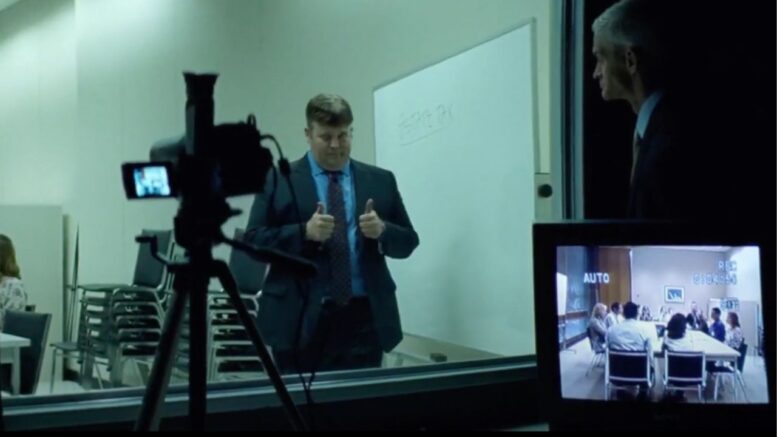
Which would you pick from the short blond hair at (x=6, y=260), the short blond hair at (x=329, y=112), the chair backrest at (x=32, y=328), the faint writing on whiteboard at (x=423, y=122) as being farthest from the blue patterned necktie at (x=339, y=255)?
the short blond hair at (x=6, y=260)

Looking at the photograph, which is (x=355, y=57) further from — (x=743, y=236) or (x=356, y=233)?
(x=743, y=236)

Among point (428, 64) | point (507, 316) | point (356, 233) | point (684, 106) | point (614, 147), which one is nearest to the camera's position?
point (684, 106)

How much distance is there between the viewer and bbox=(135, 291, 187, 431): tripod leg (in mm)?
1104

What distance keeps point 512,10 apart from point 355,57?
1161 millimetres

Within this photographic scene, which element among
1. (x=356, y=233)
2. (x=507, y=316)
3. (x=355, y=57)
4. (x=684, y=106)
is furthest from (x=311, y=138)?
(x=355, y=57)

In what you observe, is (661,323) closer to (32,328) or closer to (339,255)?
(339,255)

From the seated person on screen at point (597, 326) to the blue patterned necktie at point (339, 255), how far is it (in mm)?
823

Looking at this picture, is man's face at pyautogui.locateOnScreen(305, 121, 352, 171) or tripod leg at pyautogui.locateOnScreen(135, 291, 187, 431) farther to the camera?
man's face at pyautogui.locateOnScreen(305, 121, 352, 171)

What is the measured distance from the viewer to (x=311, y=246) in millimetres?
2121

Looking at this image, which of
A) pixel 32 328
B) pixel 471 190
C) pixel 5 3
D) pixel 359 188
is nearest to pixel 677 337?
pixel 359 188

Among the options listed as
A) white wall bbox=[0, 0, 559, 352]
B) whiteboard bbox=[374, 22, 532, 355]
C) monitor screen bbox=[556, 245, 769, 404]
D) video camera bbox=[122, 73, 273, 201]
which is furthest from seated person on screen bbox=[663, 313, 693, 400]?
white wall bbox=[0, 0, 559, 352]

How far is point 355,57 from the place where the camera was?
385 centimetres

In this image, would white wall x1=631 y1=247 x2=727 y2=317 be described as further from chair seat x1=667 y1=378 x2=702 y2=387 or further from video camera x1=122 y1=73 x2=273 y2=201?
video camera x1=122 y1=73 x2=273 y2=201

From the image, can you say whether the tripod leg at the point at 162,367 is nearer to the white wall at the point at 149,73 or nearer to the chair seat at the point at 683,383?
the chair seat at the point at 683,383
